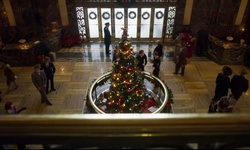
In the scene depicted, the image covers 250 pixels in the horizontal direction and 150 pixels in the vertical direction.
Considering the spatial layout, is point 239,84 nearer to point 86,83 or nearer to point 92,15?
point 86,83

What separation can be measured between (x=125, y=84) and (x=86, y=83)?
8.95ft

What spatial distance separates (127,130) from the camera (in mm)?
1057

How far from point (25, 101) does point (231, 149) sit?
22.5 ft

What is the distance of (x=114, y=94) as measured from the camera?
5.57 m

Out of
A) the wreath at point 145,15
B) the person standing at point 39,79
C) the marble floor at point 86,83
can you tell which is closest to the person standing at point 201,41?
the marble floor at point 86,83

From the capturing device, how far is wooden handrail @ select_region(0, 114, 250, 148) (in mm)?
1036

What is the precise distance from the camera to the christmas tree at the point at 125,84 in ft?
17.6

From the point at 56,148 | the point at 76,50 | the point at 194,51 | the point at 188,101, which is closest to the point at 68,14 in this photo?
the point at 76,50

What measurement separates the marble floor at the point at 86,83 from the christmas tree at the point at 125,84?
1417 mm

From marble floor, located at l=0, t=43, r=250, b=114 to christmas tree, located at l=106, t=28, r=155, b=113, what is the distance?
1417 millimetres

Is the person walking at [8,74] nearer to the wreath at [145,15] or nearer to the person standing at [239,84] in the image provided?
the wreath at [145,15]

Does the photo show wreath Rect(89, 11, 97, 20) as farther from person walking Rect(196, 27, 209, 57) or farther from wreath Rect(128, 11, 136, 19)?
person walking Rect(196, 27, 209, 57)

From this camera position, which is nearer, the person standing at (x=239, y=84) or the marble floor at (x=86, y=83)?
the person standing at (x=239, y=84)

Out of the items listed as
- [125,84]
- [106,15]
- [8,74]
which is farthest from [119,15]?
[125,84]
